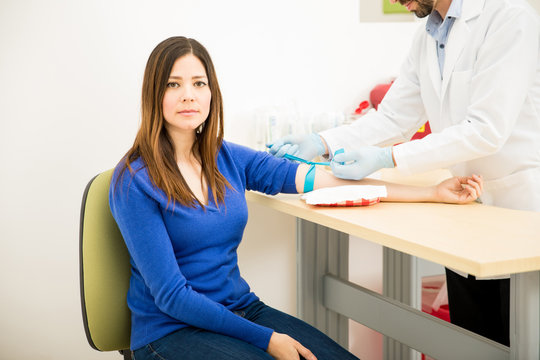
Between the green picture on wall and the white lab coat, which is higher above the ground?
the green picture on wall

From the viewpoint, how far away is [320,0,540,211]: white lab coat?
1.40 m

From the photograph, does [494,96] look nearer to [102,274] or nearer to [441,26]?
[441,26]

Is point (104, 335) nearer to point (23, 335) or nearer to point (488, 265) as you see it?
point (23, 335)

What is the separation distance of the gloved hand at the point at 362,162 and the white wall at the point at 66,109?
29.0 inches

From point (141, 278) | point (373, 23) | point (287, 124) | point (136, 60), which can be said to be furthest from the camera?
point (373, 23)

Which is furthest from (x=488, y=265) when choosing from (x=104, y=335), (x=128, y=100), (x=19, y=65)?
(x=19, y=65)

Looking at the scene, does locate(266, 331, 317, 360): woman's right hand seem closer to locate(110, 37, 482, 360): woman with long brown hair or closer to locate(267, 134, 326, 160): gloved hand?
locate(110, 37, 482, 360): woman with long brown hair

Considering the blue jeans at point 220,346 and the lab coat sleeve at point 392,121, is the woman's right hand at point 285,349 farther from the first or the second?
the lab coat sleeve at point 392,121

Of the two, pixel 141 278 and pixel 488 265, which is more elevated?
pixel 488 265

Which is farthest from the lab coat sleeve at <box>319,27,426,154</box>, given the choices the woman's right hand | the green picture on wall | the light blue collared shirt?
the woman's right hand

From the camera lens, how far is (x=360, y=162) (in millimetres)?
1520

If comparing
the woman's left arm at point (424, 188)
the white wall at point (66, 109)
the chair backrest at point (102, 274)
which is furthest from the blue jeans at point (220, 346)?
the white wall at point (66, 109)

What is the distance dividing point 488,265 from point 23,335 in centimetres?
168

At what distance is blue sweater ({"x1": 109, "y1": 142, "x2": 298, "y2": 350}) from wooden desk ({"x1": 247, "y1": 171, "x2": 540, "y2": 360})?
0.24 m
